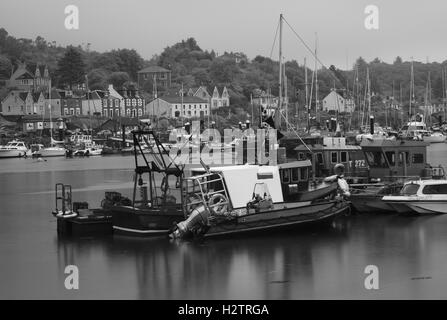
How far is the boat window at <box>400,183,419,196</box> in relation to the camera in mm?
37531

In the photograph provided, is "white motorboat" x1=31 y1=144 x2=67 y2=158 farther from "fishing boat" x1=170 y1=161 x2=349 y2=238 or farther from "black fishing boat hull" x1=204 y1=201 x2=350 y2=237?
"black fishing boat hull" x1=204 y1=201 x2=350 y2=237

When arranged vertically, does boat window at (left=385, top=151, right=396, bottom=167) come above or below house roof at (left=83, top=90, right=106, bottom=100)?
below

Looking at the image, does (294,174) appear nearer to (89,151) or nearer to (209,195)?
(209,195)

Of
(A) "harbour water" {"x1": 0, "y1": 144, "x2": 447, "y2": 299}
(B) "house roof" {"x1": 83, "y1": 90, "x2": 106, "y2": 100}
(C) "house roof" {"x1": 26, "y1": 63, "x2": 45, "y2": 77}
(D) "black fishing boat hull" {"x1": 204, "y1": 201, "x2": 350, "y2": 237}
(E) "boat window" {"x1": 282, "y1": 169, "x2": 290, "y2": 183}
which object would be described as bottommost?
(A) "harbour water" {"x1": 0, "y1": 144, "x2": 447, "y2": 299}

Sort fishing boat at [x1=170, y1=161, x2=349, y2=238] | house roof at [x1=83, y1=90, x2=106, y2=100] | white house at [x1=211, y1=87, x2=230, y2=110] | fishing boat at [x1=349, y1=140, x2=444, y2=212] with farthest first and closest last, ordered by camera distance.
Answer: white house at [x1=211, y1=87, x2=230, y2=110] < house roof at [x1=83, y1=90, x2=106, y2=100] < fishing boat at [x1=349, y1=140, x2=444, y2=212] < fishing boat at [x1=170, y1=161, x2=349, y2=238]

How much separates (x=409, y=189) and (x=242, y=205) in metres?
8.50

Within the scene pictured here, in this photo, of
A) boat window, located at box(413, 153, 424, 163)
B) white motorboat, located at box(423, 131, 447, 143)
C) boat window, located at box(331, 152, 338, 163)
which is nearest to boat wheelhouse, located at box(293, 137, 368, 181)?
boat window, located at box(331, 152, 338, 163)

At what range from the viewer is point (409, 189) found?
37594mm

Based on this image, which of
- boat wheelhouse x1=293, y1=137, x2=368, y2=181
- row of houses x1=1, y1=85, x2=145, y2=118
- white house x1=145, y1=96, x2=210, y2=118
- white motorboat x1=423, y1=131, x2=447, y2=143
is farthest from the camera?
white house x1=145, y1=96, x2=210, y2=118

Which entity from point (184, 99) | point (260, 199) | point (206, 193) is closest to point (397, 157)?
point (260, 199)

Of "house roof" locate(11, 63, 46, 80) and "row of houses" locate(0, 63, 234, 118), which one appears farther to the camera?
"house roof" locate(11, 63, 46, 80)

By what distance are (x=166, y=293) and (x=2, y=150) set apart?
91.3 m

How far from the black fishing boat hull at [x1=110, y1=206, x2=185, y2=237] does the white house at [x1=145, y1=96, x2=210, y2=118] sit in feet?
410
